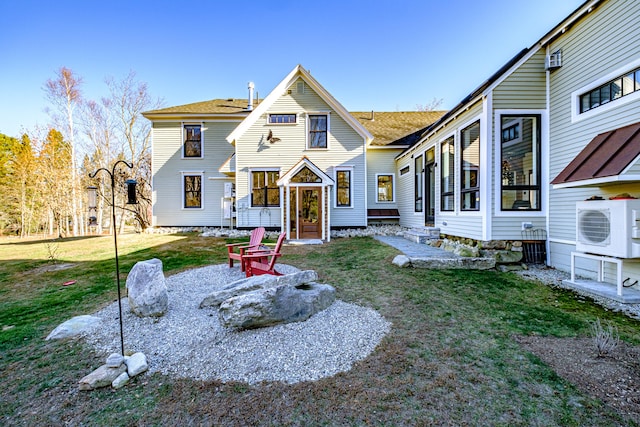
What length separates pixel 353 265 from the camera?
6.76m

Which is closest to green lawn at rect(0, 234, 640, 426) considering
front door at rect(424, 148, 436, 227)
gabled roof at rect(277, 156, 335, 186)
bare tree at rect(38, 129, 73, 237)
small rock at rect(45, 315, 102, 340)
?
small rock at rect(45, 315, 102, 340)

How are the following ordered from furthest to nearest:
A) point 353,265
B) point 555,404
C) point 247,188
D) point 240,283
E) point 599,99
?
1. point 247,188
2. point 353,265
3. point 599,99
4. point 240,283
5. point 555,404

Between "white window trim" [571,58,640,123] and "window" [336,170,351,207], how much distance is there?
873 centimetres

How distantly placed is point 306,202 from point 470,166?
21.1 ft

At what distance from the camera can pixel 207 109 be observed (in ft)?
50.3

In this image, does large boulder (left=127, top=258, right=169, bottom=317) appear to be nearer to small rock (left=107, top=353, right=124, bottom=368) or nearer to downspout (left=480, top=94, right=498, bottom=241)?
small rock (left=107, top=353, right=124, bottom=368)

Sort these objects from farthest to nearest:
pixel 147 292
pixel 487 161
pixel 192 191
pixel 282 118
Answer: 1. pixel 192 191
2. pixel 282 118
3. pixel 487 161
4. pixel 147 292

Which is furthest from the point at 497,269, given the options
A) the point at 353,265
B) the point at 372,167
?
the point at 372,167

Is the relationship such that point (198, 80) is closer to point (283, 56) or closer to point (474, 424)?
point (283, 56)

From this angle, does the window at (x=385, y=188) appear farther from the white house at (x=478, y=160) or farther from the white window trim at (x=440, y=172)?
the white window trim at (x=440, y=172)

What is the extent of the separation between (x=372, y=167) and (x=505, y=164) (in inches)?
334

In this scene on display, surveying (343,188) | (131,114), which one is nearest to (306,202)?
(343,188)

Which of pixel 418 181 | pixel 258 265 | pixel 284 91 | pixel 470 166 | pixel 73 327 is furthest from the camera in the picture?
pixel 284 91

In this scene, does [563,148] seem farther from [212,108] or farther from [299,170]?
[212,108]
